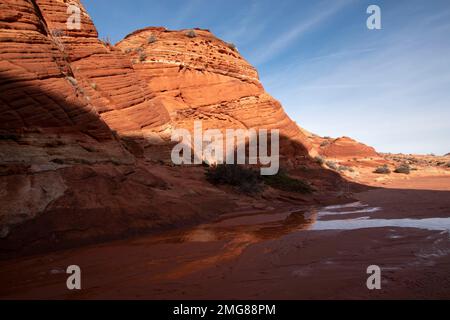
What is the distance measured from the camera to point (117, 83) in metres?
13.2

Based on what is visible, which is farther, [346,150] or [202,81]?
[346,150]

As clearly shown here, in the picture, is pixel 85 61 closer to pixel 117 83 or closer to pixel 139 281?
pixel 117 83

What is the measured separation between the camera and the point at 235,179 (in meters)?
13.2

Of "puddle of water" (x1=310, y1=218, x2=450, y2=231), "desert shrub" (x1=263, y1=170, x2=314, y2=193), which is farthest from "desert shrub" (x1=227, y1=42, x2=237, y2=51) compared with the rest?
"puddle of water" (x1=310, y1=218, x2=450, y2=231)

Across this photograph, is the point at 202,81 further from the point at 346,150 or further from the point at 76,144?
the point at 346,150

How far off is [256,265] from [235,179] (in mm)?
8923

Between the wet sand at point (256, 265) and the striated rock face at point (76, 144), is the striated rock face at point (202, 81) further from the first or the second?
the wet sand at point (256, 265)

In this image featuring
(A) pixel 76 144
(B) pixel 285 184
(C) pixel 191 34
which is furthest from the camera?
(C) pixel 191 34

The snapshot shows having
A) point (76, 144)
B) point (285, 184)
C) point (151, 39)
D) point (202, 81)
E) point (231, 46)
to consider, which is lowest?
point (285, 184)

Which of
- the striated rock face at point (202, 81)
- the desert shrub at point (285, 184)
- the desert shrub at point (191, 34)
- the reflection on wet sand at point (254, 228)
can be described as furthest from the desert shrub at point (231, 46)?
the reflection on wet sand at point (254, 228)

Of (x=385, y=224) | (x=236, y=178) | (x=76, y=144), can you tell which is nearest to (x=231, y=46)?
(x=236, y=178)

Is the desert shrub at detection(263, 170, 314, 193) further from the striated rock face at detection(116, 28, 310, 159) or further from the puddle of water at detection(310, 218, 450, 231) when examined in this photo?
the puddle of water at detection(310, 218, 450, 231)

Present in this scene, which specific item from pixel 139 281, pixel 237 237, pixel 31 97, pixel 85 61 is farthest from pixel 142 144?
pixel 139 281

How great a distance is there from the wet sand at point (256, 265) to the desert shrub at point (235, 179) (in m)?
5.84
